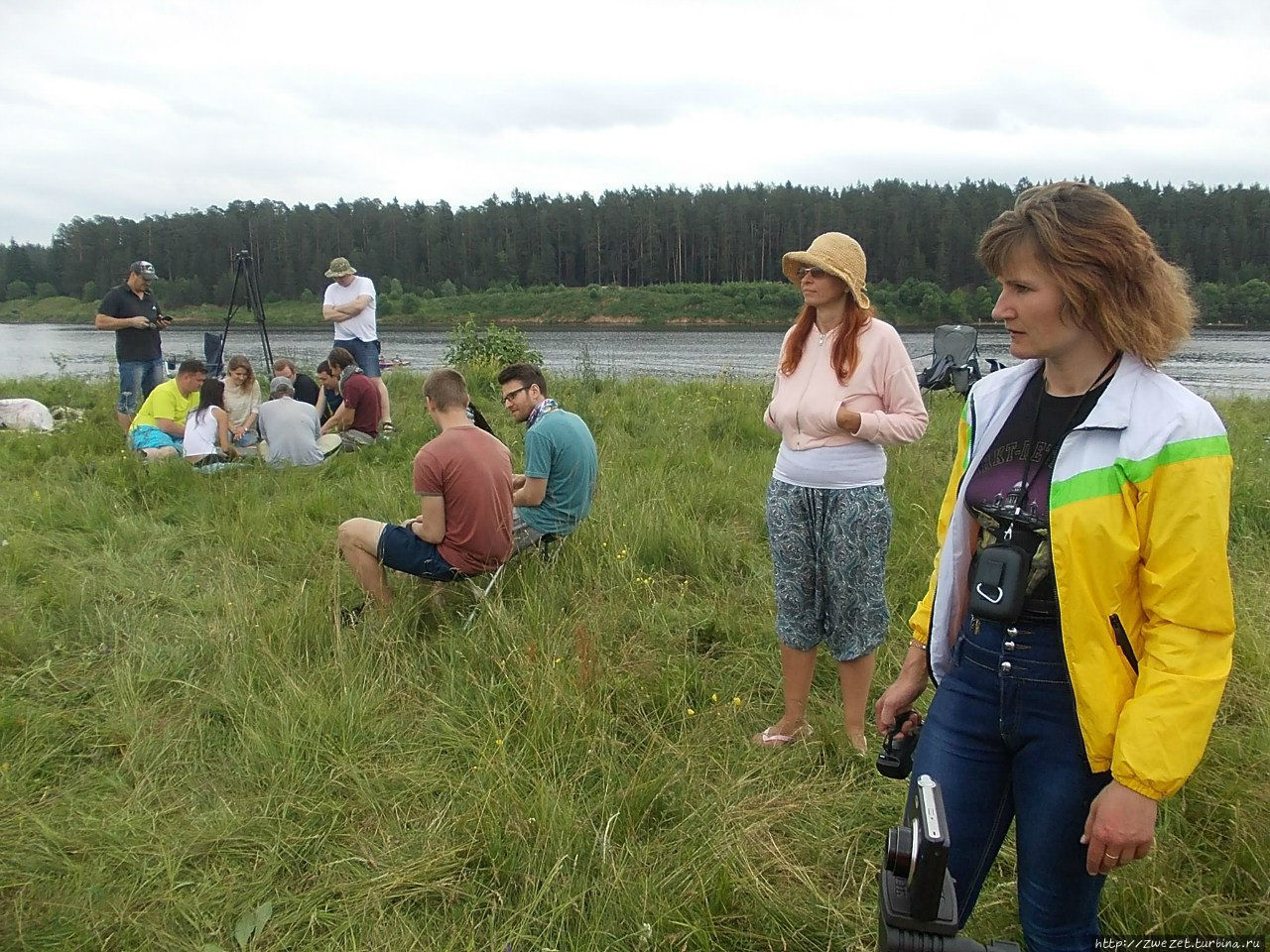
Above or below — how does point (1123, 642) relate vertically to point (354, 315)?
below

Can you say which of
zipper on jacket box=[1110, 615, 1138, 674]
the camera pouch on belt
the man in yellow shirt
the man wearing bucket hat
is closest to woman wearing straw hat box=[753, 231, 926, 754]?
the camera pouch on belt

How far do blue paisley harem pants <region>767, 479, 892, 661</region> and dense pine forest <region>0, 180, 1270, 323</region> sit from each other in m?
45.6

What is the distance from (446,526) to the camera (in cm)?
375

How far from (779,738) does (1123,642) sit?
1628mm

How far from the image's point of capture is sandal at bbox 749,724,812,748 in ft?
9.21

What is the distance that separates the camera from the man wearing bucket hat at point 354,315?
8.08 meters

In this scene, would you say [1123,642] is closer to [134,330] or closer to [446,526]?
[446,526]

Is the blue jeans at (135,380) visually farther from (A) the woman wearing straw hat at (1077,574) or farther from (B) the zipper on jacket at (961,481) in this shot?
(A) the woman wearing straw hat at (1077,574)

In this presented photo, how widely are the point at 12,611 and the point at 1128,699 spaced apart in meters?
4.23

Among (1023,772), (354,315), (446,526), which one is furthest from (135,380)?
(1023,772)

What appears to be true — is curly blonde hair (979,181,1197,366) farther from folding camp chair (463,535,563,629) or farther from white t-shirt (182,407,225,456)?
white t-shirt (182,407,225,456)

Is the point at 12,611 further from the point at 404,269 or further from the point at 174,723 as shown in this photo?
the point at 404,269

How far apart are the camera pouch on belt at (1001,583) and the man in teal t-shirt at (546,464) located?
2.91m

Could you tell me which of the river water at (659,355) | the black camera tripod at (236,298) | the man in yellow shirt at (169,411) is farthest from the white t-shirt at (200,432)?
the river water at (659,355)
